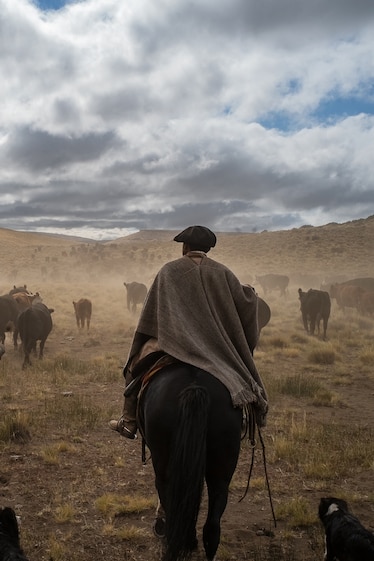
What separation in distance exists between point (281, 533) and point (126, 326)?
1742 centimetres

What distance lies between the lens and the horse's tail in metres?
3.35

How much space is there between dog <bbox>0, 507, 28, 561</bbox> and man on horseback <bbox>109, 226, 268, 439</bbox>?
118 centimetres

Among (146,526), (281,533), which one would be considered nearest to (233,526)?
(281,533)

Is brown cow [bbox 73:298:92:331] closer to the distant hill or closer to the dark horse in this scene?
the dark horse

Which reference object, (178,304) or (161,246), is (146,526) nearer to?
(178,304)

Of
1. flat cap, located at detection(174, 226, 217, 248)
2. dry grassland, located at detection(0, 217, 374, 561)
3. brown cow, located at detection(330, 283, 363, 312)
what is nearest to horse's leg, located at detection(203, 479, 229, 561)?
dry grassland, located at detection(0, 217, 374, 561)

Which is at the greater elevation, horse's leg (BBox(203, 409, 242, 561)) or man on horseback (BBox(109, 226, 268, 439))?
man on horseback (BBox(109, 226, 268, 439))

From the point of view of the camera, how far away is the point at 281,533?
5340 mm

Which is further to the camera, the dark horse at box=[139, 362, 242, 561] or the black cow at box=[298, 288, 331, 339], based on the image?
the black cow at box=[298, 288, 331, 339]

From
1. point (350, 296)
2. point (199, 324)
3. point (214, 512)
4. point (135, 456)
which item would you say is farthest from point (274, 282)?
point (214, 512)

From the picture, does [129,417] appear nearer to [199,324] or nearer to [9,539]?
[199,324]

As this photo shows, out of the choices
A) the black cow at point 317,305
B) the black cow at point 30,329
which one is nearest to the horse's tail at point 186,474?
the black cow at point 30,329

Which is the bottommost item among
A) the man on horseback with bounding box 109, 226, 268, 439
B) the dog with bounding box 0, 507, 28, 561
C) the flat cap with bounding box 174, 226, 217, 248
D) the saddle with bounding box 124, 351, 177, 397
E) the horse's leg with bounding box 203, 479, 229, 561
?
the dog with bounding box 0, 507, 28, 561

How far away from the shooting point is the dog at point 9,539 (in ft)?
11.8
